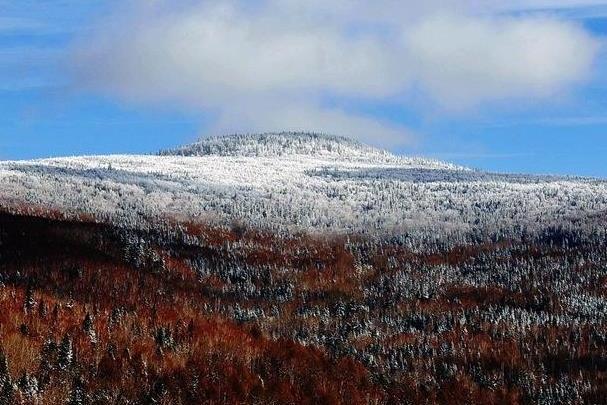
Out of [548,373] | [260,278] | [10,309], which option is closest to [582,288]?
[260,278]

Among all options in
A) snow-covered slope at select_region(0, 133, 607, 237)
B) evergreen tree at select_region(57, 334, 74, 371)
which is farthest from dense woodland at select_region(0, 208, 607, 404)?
snow-covered slope at select_region(0, 133, 607, 237)

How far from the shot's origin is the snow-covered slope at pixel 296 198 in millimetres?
122688

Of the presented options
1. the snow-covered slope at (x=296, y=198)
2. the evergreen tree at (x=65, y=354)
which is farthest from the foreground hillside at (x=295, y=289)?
the snow-covered slope at (x=296, y=198)

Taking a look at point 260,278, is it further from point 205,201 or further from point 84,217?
point 205,201

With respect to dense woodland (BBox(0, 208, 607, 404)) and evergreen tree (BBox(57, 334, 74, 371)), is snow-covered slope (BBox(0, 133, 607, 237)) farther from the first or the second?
evergreen tree (BBox(57, 334, 74, 371))

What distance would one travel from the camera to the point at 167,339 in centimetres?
2248

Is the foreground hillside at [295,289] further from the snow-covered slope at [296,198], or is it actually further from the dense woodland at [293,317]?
the snow-covered slope at [296,198]

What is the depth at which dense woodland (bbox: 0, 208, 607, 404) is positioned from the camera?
18.9 metres

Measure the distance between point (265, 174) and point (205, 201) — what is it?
5283 centimetres

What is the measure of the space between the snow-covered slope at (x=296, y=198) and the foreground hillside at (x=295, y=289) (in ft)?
2.34

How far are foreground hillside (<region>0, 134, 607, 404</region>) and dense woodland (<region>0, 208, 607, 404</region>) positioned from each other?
0.43 ft

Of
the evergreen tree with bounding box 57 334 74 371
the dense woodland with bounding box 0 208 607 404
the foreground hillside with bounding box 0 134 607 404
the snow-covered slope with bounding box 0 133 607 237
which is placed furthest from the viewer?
the snow-covered slope with bounding box 0 133 607 237

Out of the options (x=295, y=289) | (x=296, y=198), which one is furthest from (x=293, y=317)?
(x=296, y=198)

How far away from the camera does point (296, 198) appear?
507ft
